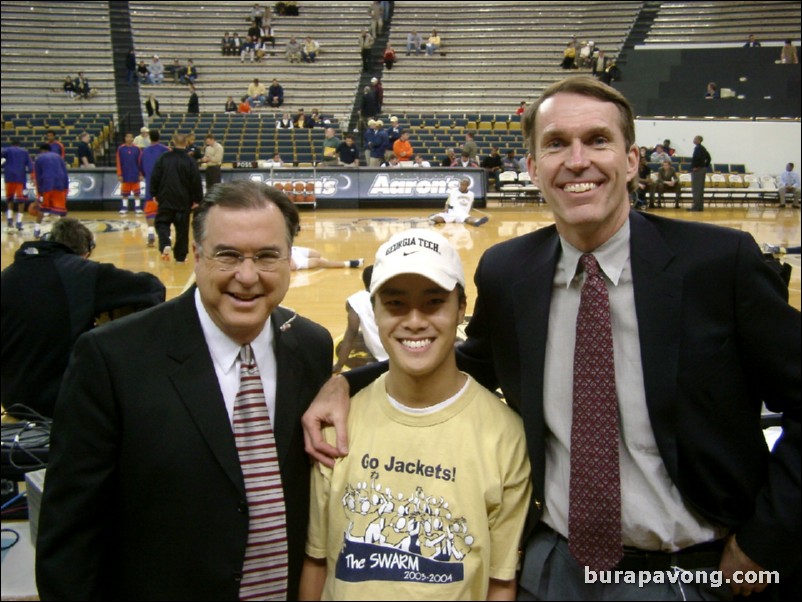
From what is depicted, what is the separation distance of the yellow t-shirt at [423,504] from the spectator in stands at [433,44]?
2611 centimetres

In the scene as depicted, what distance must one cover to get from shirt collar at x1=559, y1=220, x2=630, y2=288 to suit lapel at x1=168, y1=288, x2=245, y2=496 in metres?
0.82

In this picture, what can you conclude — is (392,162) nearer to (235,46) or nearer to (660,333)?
(235,46)

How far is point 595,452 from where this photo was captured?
1622 millimetres

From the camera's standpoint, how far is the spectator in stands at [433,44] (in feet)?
86.2

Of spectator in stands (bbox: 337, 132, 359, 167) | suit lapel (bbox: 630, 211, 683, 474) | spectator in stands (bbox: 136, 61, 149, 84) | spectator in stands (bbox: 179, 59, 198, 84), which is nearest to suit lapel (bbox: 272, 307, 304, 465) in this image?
suit lapel (bbox: 630, 211, 683, 474)

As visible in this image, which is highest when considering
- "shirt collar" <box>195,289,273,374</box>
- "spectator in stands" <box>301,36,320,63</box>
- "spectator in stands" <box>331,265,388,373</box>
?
"spectator in stands" <box>301,36,320,63</box>

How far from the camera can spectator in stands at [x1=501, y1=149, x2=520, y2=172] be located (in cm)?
1892

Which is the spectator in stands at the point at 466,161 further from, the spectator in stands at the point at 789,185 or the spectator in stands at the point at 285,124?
the spectator in stands at the point at 789,185

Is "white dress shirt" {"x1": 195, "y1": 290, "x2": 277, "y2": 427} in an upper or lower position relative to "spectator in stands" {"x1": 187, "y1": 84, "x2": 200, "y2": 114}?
lower

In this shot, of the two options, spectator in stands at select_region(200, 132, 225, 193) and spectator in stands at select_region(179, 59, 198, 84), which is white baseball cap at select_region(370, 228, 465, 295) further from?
spectator in stands at select_region(179, 59, 198, 84)

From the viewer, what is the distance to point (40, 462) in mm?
3434

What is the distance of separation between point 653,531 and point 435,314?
0.65m

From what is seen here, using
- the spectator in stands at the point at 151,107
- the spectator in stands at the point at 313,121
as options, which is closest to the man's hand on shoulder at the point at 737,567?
the spectator in stands at the point at 313,121

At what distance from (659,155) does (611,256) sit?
18.7 meters
